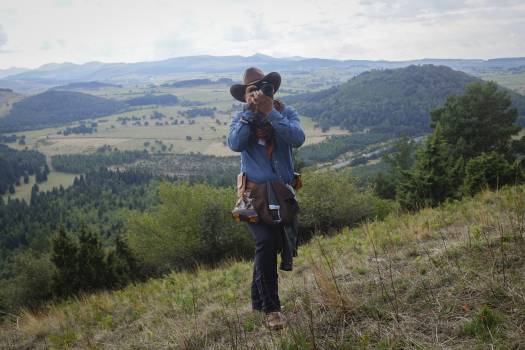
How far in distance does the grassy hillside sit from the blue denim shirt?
96 centimetres

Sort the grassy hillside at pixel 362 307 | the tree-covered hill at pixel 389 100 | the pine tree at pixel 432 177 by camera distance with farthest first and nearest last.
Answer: the tree-covered hill at pixel 389 100, the pine tree at pixel 432 177, the grassy hillside at pixel 362 307

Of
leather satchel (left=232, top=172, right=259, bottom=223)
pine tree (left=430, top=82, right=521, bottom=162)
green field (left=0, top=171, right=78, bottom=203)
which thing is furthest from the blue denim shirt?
green field (left=0, top=171, right=78, bottom=203)

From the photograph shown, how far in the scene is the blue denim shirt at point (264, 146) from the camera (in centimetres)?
323

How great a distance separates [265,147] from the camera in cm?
339

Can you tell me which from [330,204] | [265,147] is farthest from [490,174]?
[265,147]

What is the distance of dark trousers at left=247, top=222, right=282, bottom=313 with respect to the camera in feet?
10.8

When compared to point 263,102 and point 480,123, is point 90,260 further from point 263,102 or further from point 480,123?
point 480,123

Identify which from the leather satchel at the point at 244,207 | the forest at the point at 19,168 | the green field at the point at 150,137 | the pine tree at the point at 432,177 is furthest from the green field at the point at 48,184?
the leather satchel at the point at 244,207

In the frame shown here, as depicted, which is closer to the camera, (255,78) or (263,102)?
(263,102)

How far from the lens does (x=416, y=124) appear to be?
142m

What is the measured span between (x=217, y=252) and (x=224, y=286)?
17558mm

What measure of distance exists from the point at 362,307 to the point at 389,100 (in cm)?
17741

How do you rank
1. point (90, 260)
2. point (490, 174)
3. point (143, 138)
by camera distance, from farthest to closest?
point (143, 138)
point (90, 260)
point (490, 174)

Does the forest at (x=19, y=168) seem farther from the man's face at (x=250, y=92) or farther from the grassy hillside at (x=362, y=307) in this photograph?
the man's face at (x=250, y=92)
